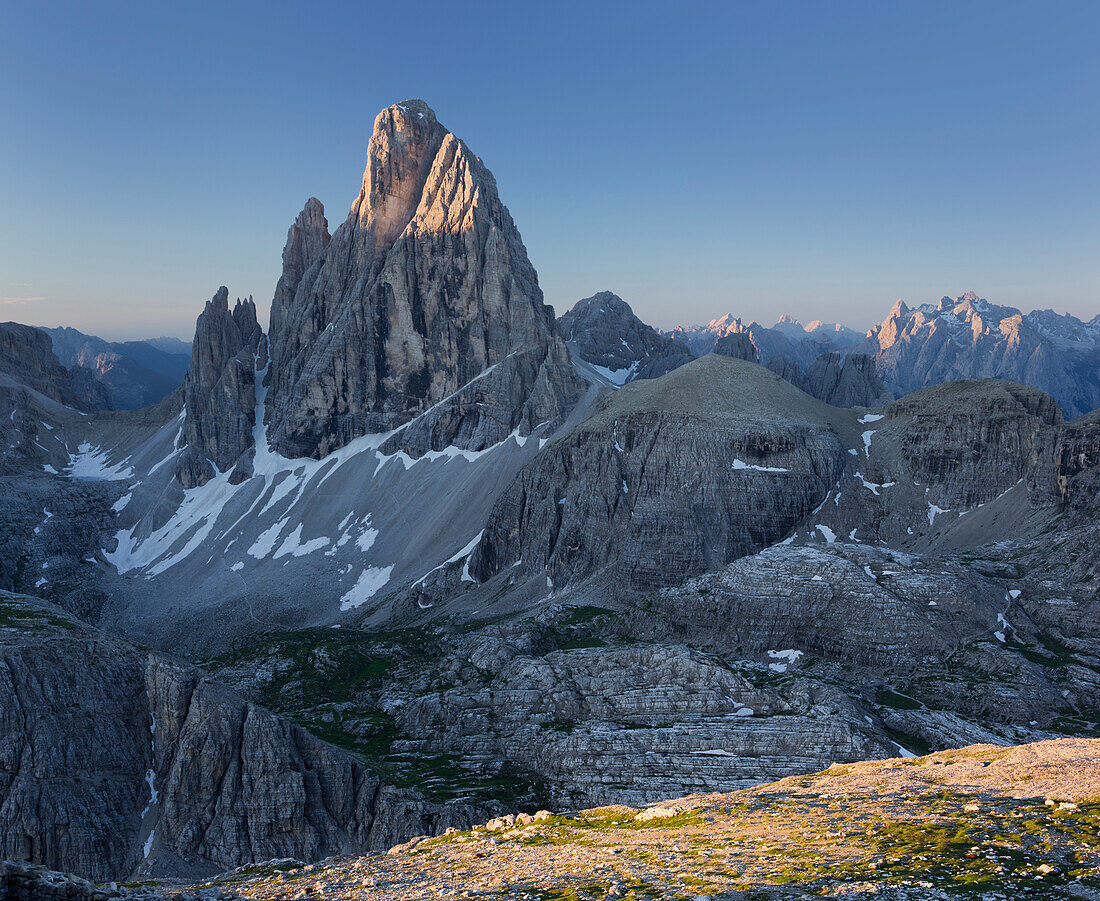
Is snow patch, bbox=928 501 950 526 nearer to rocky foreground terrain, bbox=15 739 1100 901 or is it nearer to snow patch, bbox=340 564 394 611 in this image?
rocky foreground terrain, bbox=15 739 1100 901

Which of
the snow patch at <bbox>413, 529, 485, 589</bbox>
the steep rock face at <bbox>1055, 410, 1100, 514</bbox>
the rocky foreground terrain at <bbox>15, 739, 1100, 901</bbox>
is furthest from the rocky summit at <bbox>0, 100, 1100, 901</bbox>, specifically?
the snow patch at <bbox>413, 529, 485, 589</bbox>

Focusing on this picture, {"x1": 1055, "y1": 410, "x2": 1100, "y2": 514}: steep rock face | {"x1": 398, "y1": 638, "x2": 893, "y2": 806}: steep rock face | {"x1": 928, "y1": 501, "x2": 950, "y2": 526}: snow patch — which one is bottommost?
{"x1": 398, "y1": 638, "x2": 893, "y2": 806}: steep rock face

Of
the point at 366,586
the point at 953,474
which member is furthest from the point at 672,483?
the point at 366,586

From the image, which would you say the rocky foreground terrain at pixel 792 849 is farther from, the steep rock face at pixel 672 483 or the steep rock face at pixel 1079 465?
the steep rock face at pixel 672 483

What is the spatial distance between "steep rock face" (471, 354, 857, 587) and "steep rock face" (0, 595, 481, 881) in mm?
80730

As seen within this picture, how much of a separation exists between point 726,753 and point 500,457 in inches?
5089

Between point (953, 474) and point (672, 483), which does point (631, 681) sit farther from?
point (953, 474)

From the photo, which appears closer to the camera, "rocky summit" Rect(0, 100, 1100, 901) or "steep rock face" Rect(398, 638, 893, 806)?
"rocky summit" Rect(0, 100, 1100, 901)

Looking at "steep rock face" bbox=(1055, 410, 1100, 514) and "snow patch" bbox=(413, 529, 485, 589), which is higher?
"steep rock face" bbox=(1055, 410, 1100, 514)

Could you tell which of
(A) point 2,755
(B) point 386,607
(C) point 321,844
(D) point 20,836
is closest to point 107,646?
(A) point 2,755

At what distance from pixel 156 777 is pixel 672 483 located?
10812cm

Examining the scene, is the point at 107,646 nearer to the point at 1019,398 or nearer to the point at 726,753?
the point at 726,753

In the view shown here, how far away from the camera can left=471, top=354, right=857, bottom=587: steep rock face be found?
147375mm

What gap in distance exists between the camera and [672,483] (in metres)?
154
